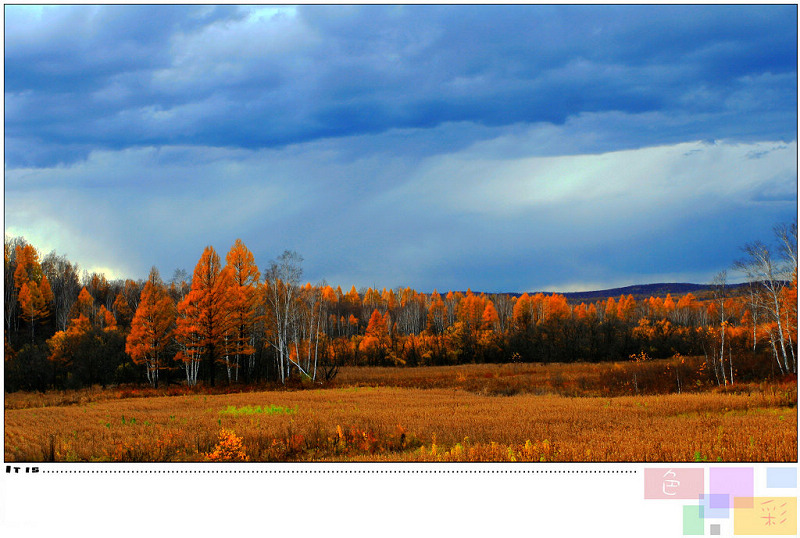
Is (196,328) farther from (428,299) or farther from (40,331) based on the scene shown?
(428,299)

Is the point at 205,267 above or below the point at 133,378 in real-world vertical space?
above

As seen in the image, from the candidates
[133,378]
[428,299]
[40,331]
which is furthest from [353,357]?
[428,299]
